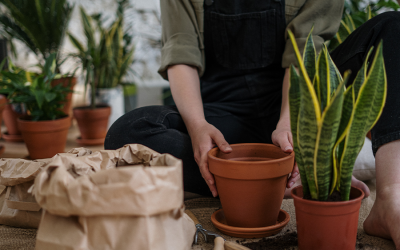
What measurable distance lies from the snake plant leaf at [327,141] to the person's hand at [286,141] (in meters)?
0.16

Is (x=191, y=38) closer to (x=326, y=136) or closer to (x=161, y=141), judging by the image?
(x=161, y=141)

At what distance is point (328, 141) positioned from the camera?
632 mm

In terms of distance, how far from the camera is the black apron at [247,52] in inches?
46.7

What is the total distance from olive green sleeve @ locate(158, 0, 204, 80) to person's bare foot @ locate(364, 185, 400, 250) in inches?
26.9

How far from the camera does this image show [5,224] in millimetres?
971

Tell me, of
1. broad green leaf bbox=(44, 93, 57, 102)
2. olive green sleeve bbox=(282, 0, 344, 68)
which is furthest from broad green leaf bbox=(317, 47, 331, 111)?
broad green leaf bbox=(44, 93, 57, 102)

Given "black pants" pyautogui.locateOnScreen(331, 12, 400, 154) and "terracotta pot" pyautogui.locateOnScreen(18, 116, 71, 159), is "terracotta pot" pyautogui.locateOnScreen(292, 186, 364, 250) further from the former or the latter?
"terracotta pot" pyautogui.locateOnScreen(18, 116, 71, 159)

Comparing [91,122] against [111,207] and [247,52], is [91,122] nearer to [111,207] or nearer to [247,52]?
[247,52]

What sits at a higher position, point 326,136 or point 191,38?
point 191,38

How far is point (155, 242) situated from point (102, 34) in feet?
6.84

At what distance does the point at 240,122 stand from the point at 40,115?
113 cm

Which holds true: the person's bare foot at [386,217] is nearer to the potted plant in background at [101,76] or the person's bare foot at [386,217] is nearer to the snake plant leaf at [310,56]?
the snake plant leaf at [310,56]

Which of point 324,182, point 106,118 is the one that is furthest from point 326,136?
point 106,118

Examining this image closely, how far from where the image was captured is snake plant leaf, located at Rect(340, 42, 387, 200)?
0.62 metres
